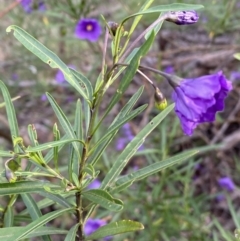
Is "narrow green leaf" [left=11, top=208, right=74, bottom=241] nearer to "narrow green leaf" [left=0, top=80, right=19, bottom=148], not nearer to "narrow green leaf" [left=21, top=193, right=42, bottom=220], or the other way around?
"narrow green leaf" [left=21, top=193, right=42, bottom=220]

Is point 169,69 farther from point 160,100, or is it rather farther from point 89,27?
point 160,100

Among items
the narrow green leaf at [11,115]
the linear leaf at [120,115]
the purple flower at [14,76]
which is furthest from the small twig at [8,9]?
the purple flower at [14,76]

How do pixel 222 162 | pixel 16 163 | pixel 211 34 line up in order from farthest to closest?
pixel 222 162 < pixel 211 34 < pixel 16 163

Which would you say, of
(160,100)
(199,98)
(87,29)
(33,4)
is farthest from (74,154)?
→ (33,4)

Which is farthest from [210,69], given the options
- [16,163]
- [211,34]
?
[16,163]

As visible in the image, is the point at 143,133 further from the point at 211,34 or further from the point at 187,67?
the point at 187,67
